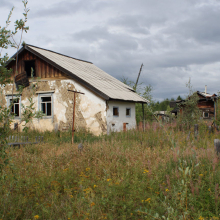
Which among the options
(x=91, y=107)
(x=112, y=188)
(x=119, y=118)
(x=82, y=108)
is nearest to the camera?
(x=112, y=188)

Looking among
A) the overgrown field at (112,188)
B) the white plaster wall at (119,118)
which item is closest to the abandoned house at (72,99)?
the white plaster wall at (119,118)

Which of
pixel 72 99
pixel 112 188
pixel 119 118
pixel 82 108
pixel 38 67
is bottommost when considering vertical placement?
pixel 112 188

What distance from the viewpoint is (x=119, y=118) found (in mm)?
14820

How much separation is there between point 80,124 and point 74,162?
744 cm

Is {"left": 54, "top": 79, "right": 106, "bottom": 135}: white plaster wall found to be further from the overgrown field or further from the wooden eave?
the overgrown field

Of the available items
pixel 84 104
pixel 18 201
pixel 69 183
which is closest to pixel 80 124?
pixel 84 104

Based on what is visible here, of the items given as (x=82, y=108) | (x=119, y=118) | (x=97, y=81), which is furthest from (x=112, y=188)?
(x=97, y=81)

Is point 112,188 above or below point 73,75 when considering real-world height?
below

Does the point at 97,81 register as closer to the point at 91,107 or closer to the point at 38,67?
A: the point at 91,107

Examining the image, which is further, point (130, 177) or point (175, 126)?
point (175, 126)

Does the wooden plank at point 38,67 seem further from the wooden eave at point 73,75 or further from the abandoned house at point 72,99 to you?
the wooden eave at point 73,75

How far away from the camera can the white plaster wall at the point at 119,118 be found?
45.0ft

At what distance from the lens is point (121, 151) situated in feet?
23.2

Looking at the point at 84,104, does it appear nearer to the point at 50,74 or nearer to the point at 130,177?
the point at 50,74
